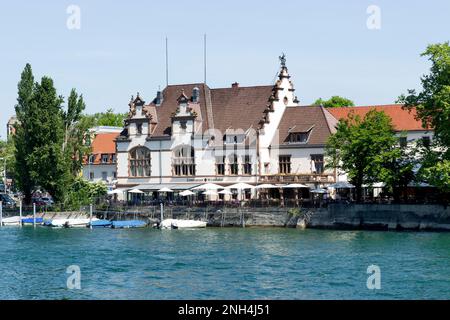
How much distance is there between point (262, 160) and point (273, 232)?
A: 17.8 metres

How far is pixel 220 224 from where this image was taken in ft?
303

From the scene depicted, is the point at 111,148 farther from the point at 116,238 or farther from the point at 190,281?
the point at 190,281

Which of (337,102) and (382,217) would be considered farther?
(337,102)

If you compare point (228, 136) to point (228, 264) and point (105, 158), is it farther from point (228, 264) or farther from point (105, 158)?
point (228, 264)

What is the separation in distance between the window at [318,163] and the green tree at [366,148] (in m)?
8.63

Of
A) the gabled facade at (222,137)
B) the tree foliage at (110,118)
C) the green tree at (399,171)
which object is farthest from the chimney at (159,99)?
the tree foliage at (110,118)

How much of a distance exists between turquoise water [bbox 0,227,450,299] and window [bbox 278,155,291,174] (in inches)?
606

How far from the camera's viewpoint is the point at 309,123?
321 feet

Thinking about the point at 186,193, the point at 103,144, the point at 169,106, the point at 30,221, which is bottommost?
the point at 30,221

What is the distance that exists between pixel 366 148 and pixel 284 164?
1658 centimetres

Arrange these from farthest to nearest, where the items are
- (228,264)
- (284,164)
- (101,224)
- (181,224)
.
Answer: (284,164) < (101,224) < (181,224) < (228,264)

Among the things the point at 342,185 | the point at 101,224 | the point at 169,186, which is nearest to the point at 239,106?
the point at 169,186

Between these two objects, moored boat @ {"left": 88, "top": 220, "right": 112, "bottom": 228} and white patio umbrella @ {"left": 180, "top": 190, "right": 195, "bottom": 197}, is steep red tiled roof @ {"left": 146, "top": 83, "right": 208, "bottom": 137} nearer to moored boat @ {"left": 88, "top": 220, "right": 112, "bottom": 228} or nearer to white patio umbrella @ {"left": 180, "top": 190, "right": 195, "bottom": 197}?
white patio umbrella @ {"left": 180, "top": 190, "right": 195, "bottom": 197}

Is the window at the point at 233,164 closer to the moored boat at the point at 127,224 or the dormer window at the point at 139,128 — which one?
the dormer window at the point at 139,128
